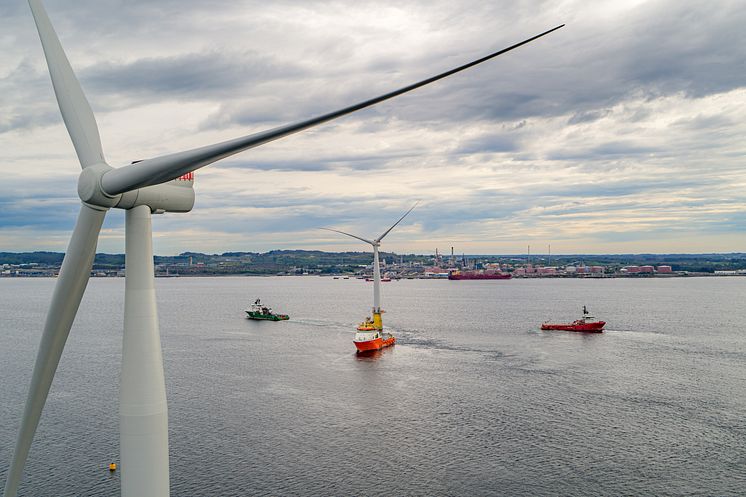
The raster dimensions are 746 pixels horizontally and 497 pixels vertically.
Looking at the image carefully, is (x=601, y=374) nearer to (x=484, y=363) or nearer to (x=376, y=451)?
(x=484, y=363)

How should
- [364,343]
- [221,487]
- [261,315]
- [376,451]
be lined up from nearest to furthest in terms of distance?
[221,487], [376,451], [364,343], [261,315]

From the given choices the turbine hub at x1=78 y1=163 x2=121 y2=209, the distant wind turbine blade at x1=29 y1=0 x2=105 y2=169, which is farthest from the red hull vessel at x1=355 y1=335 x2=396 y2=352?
the turbine hub at x1=78 y1=163 x2=121 y2=209

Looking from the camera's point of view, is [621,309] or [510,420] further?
[621,309]

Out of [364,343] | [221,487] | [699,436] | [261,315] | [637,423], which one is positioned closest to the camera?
[221,487]

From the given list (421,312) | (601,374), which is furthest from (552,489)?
(421,312)

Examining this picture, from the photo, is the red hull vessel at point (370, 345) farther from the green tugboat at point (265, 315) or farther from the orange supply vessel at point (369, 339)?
the green tugboat at point (265, 315)

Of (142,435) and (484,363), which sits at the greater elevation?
(142,435)

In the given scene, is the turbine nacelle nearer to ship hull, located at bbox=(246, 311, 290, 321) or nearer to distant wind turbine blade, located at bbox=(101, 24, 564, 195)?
distant wind turbine blade, located at bbox=(101, 24, 564, 195)

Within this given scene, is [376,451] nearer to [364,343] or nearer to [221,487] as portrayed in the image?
[221,487]
